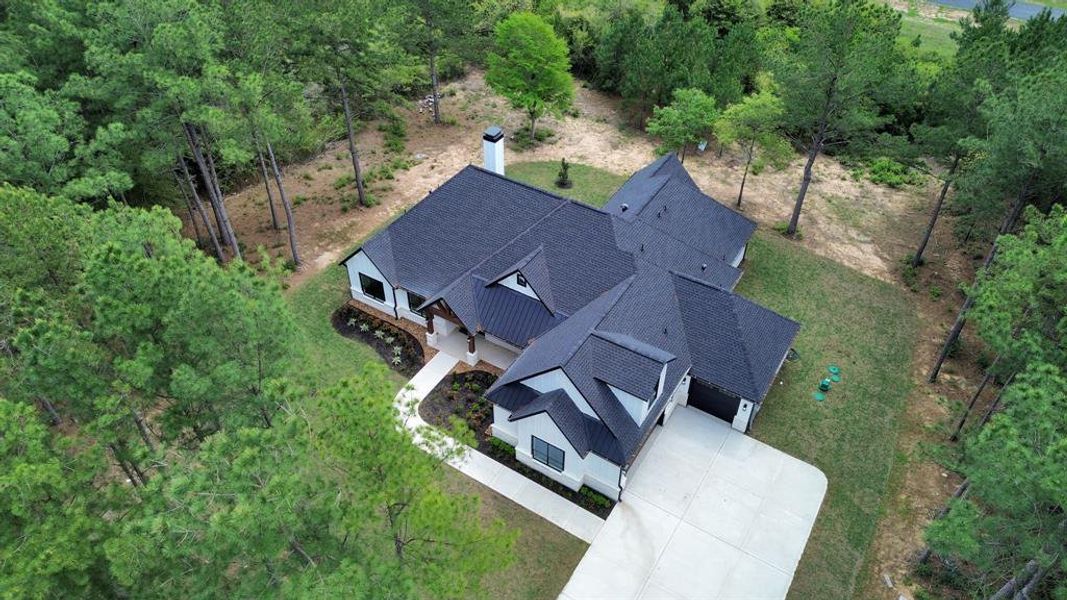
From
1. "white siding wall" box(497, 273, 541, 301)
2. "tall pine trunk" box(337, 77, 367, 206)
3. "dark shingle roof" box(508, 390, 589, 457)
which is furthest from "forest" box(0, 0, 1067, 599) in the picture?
"white siding wall" box(497, 273, 541, 301)

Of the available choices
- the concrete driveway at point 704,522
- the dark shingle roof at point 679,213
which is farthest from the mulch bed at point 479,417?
the dark shingle roof at point 679,213

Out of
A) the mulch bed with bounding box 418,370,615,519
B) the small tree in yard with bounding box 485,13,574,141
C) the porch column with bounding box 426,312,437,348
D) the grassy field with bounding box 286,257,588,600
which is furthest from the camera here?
the small tree in yard with bounding box 485,13,574,141

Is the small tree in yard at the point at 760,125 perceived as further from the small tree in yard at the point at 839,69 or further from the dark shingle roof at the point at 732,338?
the dark shingle roof at the point at 732,338

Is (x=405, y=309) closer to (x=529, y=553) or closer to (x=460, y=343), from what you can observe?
(x=460, y=343)

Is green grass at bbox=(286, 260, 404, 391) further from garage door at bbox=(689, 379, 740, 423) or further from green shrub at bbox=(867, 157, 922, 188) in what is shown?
green shrub at bbox=(867, 157, 922, 188)

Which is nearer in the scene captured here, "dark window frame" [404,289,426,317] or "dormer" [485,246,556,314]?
"dormer" [485,246,556,314]

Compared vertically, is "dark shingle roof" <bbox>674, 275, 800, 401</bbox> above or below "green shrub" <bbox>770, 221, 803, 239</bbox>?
above
